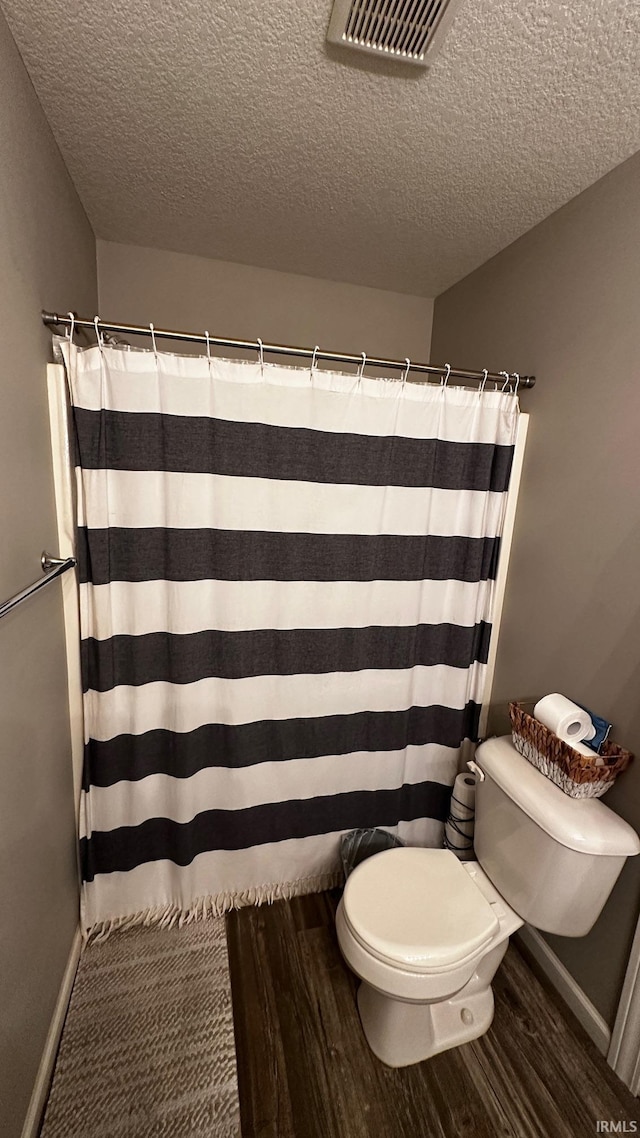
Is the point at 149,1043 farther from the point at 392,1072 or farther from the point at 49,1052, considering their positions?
the point at 392,1072

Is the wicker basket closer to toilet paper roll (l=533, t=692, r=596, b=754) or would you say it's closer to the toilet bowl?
toilet paper roll (l=533, t=692, r=596, b=754)

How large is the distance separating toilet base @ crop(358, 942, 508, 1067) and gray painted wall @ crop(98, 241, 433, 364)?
2.22m

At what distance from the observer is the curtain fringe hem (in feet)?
4.96

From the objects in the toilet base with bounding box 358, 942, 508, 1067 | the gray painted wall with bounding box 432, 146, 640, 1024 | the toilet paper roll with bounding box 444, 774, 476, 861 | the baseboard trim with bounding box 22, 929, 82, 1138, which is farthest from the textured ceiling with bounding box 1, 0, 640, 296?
the baseboard trim with bounding box 22, 929, 82, 1138

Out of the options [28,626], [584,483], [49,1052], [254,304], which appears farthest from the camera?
[254,304]

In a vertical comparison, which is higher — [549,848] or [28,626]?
[28,626]

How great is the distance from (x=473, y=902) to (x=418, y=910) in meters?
0.16

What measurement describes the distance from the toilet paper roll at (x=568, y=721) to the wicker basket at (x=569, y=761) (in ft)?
0.07

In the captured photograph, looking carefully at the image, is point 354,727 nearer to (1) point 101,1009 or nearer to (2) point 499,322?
(1) point 101,1009

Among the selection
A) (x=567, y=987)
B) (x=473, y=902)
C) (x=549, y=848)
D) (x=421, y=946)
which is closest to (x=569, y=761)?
(x=549, y=848)

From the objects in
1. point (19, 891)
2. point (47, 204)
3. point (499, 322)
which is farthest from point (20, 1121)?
point (499, 322)

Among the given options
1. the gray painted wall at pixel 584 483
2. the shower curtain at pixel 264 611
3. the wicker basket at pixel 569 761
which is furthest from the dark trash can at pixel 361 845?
the wicker basket at pixel 569 761

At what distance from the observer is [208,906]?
1584mm

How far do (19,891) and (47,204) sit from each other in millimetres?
1631
